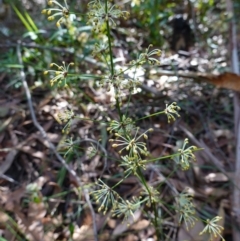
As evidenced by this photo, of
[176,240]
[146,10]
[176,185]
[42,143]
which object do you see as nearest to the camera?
[176,240]

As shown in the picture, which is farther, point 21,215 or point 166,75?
point 166,75

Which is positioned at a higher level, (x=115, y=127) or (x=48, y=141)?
(x=115, y=127)

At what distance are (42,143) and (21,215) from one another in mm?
468

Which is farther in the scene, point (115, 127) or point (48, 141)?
point (48, 141)

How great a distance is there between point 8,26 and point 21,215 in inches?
69.0

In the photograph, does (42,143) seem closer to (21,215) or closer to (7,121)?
(7,121)

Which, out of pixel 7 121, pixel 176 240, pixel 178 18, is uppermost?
pixel 178 18

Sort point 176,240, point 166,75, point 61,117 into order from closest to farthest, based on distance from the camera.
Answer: point 61,117, point 176,240, point 166,75

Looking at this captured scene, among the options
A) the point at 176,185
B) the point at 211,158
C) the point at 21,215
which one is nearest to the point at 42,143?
the point at 21,215

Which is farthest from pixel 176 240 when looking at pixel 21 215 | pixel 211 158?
pixel 21 215

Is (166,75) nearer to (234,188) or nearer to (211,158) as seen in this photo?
(211,158)

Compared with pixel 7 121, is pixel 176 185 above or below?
below

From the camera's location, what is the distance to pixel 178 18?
312 centimetres

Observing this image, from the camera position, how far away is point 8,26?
10.6 ft
